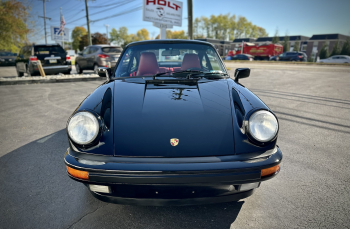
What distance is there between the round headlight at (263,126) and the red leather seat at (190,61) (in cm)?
133

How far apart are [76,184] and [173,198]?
1.28m

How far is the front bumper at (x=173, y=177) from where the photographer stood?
1510mm

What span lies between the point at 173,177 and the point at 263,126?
2.65ft

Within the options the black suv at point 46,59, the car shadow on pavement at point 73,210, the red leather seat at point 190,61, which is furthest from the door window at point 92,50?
the car shadow on pavement at point 73,210

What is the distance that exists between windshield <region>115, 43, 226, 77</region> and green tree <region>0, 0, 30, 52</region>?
14972 mm

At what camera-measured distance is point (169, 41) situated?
3.23 m

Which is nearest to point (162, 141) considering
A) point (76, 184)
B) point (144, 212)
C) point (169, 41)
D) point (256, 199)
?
point (144, 212)

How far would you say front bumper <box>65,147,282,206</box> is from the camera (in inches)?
59.4

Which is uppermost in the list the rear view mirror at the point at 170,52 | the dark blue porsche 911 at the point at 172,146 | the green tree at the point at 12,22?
the green tree at the point at 12,22

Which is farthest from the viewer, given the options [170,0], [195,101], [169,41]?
[170,0]

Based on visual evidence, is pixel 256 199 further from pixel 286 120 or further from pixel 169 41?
pixel 286 120

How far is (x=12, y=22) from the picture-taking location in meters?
14.1

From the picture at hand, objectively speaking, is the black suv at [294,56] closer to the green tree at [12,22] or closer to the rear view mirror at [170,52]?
the green tree at [12,22]

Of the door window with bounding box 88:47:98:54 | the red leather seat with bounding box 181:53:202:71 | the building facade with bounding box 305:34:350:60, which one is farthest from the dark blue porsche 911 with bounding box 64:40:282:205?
the building facade with bounding box 305:34:350:60
